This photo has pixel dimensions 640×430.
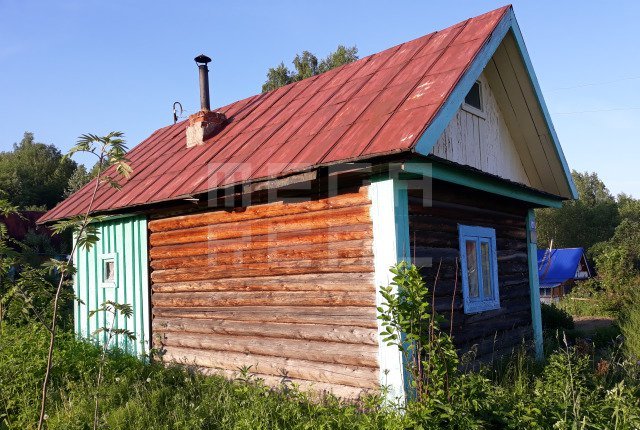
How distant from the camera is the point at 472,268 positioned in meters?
7.63

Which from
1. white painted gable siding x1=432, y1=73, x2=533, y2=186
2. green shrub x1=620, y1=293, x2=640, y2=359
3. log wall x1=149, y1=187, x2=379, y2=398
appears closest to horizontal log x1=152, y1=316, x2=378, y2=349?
log wall x1=149, y1=187, x2=379, y2=398

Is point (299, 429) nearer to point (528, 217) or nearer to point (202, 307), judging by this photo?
point (202, 307)

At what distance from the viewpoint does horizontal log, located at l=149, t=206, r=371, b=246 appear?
646 centimetres

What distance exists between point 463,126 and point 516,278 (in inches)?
112

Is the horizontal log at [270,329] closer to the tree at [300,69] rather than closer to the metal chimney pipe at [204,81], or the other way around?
the metal chimney pipe at [204,81]

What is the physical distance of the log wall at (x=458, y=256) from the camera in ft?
22.0

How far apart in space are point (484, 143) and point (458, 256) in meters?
1.82

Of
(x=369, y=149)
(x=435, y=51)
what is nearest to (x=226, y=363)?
(x=369, y=149)

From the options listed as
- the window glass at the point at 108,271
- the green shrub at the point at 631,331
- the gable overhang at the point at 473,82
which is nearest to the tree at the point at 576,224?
the green shrub at the point at 631,331

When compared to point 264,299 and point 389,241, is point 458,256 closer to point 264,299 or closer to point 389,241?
point 389,241

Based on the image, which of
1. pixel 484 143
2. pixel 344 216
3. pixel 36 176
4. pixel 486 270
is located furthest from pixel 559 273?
pixel 36 176

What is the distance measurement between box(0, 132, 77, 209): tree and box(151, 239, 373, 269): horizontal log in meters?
36.0

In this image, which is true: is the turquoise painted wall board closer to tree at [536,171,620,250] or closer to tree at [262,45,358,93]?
tree at [262,45,358,93]

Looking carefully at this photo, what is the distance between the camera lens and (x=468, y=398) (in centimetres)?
491
